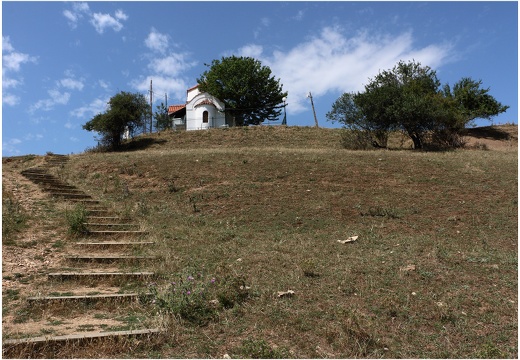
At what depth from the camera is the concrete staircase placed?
12.8ft

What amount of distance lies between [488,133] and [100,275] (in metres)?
33.4

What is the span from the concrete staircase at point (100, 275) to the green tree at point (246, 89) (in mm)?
36527

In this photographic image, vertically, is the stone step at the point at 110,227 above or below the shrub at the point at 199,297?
above

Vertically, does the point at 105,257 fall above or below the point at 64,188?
below

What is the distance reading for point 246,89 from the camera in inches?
1781

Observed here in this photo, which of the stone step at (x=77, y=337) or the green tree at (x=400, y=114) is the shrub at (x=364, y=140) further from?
the stone step at (x=77, y=337)

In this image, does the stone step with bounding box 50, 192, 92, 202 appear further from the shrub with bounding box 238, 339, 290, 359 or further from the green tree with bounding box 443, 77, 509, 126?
the green tree with bounding box 443, 77, 509, 126

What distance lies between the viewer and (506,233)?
8352 mm

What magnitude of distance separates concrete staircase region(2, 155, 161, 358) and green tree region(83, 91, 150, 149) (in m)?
18.6

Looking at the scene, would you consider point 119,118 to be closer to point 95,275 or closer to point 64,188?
point 64,188

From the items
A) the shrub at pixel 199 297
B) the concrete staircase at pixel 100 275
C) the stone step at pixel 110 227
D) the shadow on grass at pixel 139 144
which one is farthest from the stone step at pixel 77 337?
the shadow on grass at pixel 139 144

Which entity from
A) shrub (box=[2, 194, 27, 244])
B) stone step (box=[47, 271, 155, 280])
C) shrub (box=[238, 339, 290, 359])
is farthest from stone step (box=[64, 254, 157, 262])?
shrub (box=[238, 339, 290, 359])

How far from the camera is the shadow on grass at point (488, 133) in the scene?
2948 centimetres

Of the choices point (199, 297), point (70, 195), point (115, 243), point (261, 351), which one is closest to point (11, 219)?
point (115, 243)
